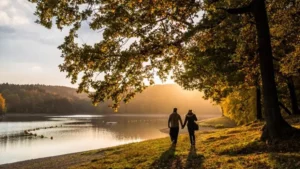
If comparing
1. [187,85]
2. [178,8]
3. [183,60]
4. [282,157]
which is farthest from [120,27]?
[187,85]

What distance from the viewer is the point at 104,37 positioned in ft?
52.7

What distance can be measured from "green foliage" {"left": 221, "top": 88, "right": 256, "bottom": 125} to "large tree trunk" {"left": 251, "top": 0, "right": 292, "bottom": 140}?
2232 centimetres

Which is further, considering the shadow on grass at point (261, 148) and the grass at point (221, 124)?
the grass at point (221, 124)

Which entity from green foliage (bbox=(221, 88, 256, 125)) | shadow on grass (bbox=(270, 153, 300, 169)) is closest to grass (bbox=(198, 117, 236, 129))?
green foliage (bbox=(221, 88, 256, 125))

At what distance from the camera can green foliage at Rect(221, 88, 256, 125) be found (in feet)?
134

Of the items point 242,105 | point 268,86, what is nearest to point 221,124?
point 242,105

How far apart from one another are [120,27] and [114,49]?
1.29 m

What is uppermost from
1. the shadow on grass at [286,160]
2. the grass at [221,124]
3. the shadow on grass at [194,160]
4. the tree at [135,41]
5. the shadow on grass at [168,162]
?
the tree at [135,41]

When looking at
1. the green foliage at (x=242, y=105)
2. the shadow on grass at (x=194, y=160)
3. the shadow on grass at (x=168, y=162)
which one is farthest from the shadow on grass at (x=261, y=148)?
the green foliage at (x=242, y=105)

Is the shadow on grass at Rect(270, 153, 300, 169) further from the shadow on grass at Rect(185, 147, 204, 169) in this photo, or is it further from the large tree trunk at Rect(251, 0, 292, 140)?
the shadow on grass at Rect(185, 147, 204, 169)

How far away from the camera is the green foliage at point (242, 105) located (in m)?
40.9

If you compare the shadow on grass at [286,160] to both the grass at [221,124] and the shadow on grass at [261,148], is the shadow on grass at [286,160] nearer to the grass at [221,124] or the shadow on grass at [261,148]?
the shadow on grass at [261,148]

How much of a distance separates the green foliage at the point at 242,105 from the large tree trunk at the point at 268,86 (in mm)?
22320

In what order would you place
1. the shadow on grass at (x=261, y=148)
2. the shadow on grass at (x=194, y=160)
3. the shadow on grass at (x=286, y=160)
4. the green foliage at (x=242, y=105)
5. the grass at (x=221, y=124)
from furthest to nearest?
the grass at (x=221, y=124), the green foliage at (x=242, y=105), the shadow on grass at (x=194, y=160), the shadow on grass at (x=261, y=148), the shadow on grass at (x=286, y=160)
